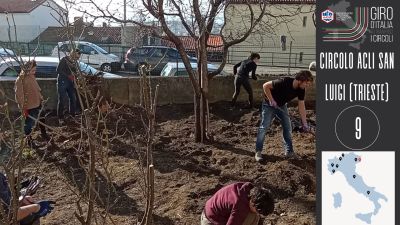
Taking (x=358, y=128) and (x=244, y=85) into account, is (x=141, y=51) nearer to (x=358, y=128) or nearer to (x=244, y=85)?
(x=244, y=85)

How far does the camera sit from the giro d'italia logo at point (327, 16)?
2.19m

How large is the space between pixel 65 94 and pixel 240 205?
6.98 m

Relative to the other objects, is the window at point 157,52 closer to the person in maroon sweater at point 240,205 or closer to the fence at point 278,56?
the fence at point 278,56

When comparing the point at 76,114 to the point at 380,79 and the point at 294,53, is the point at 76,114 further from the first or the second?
the point at 294,53

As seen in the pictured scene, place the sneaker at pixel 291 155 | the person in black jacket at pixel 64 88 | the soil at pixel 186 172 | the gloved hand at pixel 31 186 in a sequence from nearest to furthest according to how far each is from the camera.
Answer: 1. the gloved hand at pixel 31 186
2. the soil at pixel 186 172
3. the sneaker at pixel 291 155
4. the person in black jacket at pixel 64 88

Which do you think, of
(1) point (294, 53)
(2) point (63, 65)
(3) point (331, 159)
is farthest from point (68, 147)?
(1) point (294, 53)

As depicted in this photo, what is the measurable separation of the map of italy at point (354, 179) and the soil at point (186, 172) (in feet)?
7.53

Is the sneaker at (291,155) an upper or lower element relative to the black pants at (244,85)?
lower

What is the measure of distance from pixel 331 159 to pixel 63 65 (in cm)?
771

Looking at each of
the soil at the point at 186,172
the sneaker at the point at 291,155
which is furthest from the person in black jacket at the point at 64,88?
the sneaker at the point at 291,155

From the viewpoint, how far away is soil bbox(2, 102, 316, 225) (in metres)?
5.49

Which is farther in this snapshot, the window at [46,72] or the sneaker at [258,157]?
the window at [46,72]

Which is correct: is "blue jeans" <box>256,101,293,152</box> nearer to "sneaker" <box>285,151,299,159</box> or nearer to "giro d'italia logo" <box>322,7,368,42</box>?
"sneaker" <box>285,151,299,159</box>

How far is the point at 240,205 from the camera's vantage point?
3.48 m
